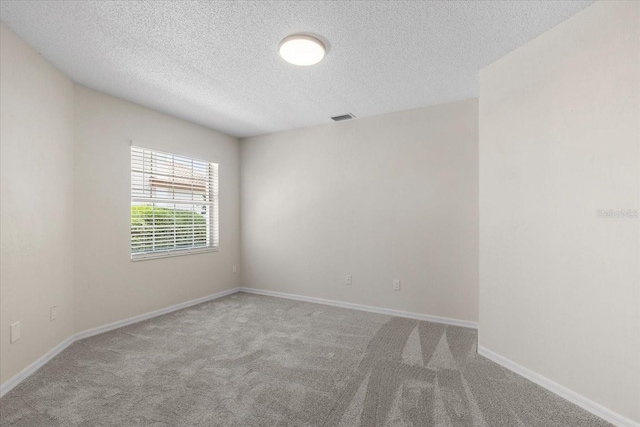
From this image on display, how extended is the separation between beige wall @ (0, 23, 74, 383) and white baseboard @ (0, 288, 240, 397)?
0.15 feet

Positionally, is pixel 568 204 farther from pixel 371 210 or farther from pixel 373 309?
pixel 373 309

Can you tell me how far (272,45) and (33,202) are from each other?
2.27 m

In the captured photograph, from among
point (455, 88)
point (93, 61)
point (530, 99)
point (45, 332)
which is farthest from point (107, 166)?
point (530, 99)

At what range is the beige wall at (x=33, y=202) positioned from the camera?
2.11m

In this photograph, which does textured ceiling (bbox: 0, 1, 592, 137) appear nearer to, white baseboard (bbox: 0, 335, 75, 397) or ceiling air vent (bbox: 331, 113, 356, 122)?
ceiling air vent (bbox: 331, 113, 356, 122)

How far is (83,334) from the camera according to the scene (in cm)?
298

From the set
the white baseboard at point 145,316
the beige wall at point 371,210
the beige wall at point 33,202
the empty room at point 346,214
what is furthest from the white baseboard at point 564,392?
the beige wall at point 33,202

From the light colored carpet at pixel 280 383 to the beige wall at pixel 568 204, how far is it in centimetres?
33

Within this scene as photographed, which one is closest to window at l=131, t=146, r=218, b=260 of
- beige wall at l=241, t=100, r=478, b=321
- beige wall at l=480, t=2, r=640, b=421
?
beige wall at l=241, t=100, r=478, b=321

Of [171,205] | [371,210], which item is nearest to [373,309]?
[371,210]

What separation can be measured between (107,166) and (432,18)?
3376 mm

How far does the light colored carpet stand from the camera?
1.81 m

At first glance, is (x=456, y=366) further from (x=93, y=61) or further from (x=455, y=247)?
(x=93, y=61)

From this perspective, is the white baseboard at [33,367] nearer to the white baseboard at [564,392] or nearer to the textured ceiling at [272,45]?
the textured ceiling at [272,45]
